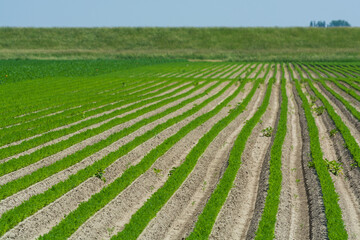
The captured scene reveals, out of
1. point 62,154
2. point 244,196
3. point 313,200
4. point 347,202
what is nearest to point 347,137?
point 347,202

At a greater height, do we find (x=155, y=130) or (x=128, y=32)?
(x=128, y=32)

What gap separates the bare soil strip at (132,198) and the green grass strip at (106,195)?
125 mm

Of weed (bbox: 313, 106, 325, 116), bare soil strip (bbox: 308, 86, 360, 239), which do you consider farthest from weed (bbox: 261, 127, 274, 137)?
weed (bbox: 313, 106, 325, 116)

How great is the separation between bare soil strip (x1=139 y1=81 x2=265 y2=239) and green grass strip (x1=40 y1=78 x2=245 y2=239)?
4.73ft

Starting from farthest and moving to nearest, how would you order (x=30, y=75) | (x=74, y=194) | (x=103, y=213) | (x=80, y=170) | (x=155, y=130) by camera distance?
(x=30, y=75)
(x=155, y=130)
(x=80, y=170)
(x=74, y=194)
(x=103, y=213)

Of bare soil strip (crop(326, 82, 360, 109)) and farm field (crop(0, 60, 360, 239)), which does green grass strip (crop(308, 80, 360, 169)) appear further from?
bare soil strip (crop(326, 82, 360, 109))

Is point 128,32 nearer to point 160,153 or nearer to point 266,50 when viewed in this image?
point 266,50

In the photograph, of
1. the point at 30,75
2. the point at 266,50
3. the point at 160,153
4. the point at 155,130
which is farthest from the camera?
the point at 266,50

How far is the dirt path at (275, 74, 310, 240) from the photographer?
8523 mm

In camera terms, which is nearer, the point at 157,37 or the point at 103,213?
the point at 103,213

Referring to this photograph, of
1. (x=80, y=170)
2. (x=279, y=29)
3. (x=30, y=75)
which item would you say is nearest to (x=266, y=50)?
(x=279, y=29)

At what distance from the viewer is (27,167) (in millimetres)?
12094

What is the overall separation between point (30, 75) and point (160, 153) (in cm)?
2911

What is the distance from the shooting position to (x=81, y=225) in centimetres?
861
